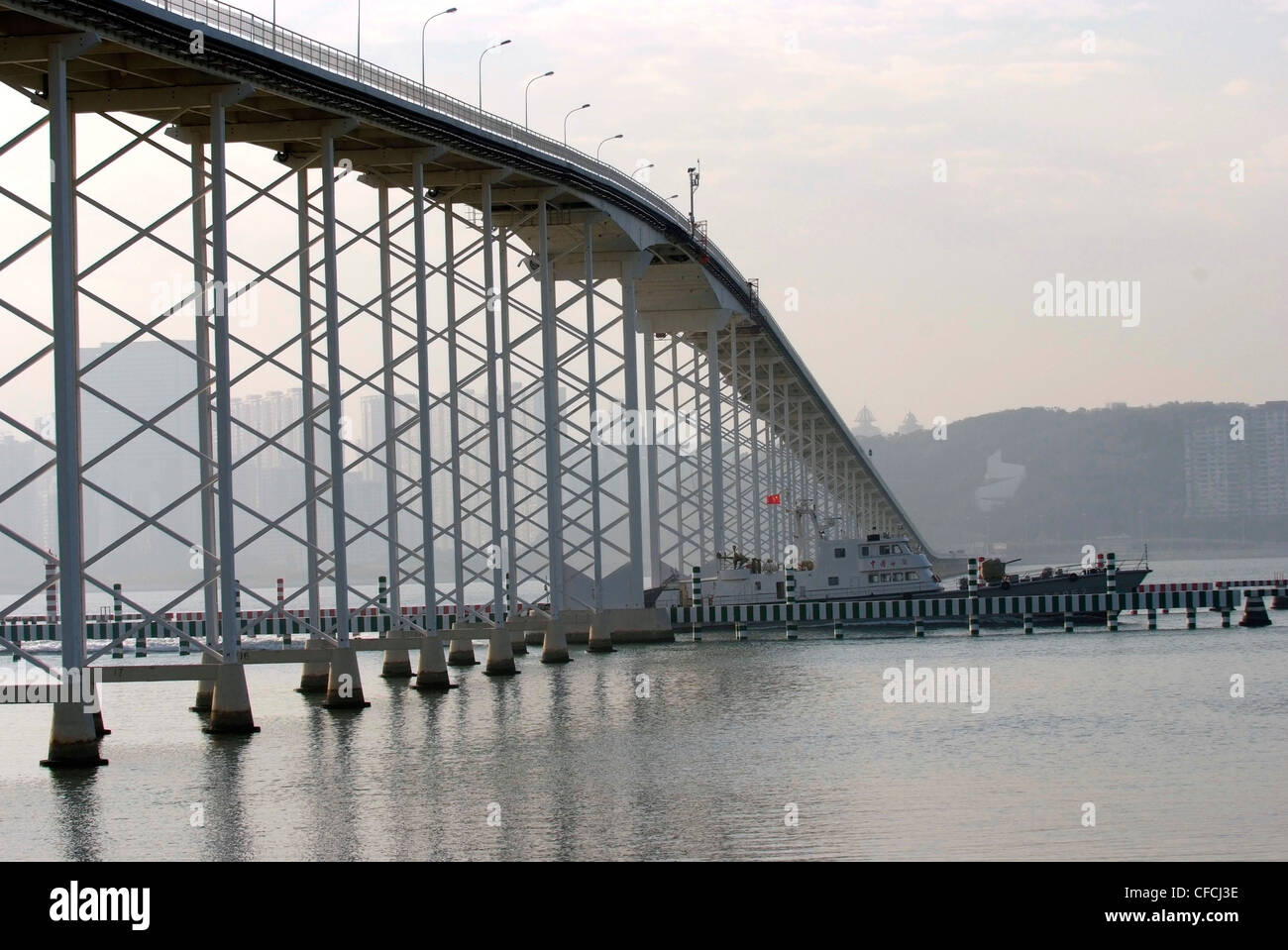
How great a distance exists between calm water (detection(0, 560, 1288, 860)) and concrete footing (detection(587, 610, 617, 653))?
346 inches

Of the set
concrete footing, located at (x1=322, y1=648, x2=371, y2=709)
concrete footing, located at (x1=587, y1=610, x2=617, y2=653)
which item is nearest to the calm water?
concrete footing, located at (x1=322, y1=648, x2=371, y2=709)

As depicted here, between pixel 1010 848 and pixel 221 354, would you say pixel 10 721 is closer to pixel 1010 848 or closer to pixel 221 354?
pixel 221 354

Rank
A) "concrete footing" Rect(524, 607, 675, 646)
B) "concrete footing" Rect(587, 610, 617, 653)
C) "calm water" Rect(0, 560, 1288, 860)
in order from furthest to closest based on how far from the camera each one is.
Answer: "concrete footing" Rect(524, 607, 675, 646)
"concrete footing" Rect(587, 610, 617, 653)
"calm water" Rect(0, 560, 1288, 860)

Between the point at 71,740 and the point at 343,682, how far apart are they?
32.9ft

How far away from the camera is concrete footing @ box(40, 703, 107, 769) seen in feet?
97.9

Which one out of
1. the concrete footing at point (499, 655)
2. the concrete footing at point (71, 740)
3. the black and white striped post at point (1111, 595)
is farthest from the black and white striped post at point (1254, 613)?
the concrete footing at point (71, 740)

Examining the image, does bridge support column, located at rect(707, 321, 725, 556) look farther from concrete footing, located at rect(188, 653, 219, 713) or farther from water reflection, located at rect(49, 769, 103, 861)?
water reflection, located at rect(49, 769, 103, 861)

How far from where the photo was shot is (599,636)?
5884cm

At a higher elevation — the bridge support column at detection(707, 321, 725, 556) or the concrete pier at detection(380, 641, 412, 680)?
the bridge support column at detection(707, 321, 725, 556)

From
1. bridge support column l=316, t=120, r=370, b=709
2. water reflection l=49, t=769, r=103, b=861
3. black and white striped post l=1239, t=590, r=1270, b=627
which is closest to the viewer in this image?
water reflection l=49, t=769, r=103, b=861

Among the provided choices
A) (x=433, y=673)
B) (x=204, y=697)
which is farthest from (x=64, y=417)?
(x=433, y=673)

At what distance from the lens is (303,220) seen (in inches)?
1620

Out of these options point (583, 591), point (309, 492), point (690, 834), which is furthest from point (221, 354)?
point (583, 591)

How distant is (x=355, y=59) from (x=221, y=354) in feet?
27.5
